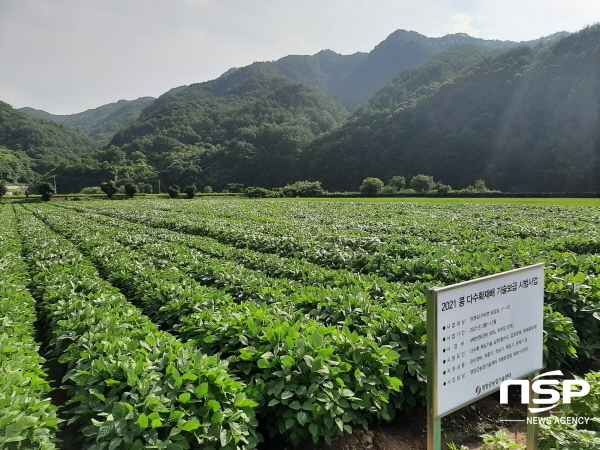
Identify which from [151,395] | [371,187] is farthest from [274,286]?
[371,187]

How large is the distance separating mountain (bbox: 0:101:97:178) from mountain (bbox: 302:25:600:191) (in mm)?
69234

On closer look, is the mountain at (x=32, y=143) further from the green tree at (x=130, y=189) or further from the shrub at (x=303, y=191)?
the shrub at (x=303, y=191)

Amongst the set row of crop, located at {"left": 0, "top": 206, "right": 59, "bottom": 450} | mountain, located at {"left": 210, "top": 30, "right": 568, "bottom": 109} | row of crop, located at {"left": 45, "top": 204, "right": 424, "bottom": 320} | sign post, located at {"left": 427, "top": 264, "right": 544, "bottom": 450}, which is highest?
mountain, located at {"left": 210, "top": 30, "right": 568, "bottom": 109}

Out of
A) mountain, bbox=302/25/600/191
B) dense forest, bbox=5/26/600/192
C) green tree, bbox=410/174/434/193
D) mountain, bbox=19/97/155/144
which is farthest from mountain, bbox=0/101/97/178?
green tree, bbox=410/174/434/193

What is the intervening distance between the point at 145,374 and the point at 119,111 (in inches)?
8725

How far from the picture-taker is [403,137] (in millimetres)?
89750

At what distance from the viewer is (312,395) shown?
3311mm

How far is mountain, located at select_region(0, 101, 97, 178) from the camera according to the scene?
99812 millimetres

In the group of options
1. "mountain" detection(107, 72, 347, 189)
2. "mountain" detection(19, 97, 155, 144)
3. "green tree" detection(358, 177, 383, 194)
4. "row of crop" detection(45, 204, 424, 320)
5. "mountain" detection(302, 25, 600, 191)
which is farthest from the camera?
"mountain" detection(19, 97, 155, 144)

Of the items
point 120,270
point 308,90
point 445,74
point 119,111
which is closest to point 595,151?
point 445,74

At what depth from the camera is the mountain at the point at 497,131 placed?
6981 centimetres

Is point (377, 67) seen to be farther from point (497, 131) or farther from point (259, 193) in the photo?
point (259, 193)

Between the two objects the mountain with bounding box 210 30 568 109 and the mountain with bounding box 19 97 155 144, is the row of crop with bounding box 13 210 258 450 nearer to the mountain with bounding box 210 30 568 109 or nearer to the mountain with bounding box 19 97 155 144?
the mountain with bounding box 19 97 155 144

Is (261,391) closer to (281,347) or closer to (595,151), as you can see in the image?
(281,347)
